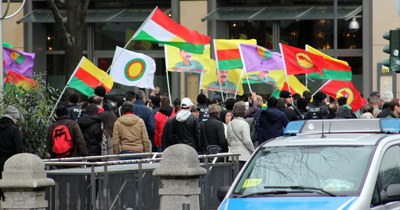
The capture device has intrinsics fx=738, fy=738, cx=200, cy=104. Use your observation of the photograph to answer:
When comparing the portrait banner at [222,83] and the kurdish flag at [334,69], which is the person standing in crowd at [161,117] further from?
the kurdish flag at [334,69]

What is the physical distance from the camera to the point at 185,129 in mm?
13305

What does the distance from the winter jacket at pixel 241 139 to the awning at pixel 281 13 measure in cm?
1392

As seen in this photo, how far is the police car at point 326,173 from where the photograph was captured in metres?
6.66

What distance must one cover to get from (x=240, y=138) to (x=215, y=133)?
1.94ft

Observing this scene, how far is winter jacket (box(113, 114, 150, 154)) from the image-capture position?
12.6 meters

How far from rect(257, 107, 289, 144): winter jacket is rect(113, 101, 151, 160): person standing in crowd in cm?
257

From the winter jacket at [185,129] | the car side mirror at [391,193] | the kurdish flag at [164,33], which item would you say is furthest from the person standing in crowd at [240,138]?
the car side mirror at [391,193]

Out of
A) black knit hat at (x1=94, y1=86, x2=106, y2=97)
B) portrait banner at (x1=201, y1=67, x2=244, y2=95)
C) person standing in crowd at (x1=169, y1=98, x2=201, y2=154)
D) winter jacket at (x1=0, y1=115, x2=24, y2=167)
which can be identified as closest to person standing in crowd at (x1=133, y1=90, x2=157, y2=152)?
person standing in crowd at (x1=169, y1=98, x2=201, y2=154)

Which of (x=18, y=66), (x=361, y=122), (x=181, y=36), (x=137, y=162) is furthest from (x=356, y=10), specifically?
(x=361, y=122)

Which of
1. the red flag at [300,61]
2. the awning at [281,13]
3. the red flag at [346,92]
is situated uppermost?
the awning at [281,13]

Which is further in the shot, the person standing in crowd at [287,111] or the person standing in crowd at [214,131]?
the person standing in crowd at [287,111]

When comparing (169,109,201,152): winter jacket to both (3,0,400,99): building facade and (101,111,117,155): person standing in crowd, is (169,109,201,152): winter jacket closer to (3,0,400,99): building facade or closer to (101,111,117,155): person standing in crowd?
(101,111,117,155): person standing in crowd

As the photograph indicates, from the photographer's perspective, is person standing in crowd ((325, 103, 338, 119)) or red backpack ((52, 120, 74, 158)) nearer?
red backpack ((52, 120, 74, 158))

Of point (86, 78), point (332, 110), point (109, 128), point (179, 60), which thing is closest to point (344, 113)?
point (332, 110)
